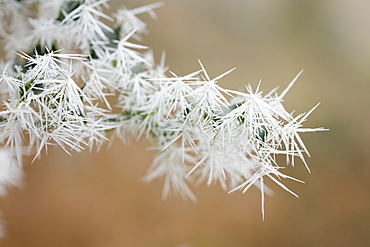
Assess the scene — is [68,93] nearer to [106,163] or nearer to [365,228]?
[106,163]

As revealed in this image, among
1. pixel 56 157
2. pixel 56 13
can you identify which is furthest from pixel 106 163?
pixel 56 13

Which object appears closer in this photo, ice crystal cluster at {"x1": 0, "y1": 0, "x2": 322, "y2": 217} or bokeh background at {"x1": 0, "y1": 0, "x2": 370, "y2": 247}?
ice crystal cluster at {"x1": 0, "y1": 0, "x2": 322, "y2": 217}

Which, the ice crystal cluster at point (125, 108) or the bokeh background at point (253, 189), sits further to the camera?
the bokeh background at point (253, 189)

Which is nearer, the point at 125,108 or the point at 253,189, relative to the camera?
the point at 125,108
